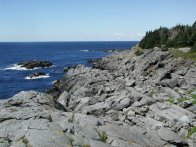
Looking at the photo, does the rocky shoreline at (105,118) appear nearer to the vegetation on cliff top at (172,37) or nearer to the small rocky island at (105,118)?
the small rocky island at (105,118)

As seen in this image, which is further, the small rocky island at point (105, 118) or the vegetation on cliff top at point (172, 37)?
the vegetation on cliff top at point (172, 37)

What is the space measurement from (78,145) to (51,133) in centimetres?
217

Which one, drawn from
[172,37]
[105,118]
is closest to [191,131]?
[105,118]

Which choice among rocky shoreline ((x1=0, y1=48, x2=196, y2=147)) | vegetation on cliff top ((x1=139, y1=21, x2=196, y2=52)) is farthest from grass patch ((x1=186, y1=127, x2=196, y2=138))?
vegetation on cliff top ((x1=139, y1=21, x2=196, y2=52))

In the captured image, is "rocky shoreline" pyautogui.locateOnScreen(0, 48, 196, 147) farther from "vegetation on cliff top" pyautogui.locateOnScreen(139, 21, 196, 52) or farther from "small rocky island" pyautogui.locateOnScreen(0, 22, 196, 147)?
"vegetation on cliff top" pyautogui.locateOnScreen(139, 21, 196, 52)

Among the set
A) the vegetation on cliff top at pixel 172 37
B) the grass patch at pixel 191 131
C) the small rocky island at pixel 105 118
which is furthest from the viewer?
the vegetation on cliff top at pixel 172 37

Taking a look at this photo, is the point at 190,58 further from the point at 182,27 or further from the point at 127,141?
the point at 182,27

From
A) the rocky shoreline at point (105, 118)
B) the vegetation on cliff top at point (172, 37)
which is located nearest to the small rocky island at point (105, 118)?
the rocky shoreline at point (105, 118)

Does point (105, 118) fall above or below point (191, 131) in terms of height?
above

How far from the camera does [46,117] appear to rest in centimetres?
2408

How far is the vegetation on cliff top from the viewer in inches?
3474

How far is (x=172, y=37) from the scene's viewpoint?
114688mm

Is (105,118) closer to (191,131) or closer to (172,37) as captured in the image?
(191,131)

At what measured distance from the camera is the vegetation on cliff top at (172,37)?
88250mm
